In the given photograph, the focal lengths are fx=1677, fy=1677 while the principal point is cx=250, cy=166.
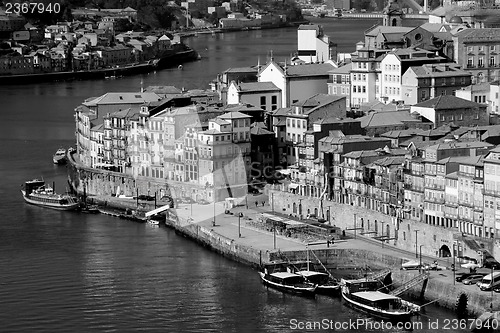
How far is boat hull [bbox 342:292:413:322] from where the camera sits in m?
23.1

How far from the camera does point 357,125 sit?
3183cm

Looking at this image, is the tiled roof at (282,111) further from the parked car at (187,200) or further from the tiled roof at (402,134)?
the tiled roof at (402,134)

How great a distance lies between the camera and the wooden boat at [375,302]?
23188mm

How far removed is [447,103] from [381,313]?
10133 mm

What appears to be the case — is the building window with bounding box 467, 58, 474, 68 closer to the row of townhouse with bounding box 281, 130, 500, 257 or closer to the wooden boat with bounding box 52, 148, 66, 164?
the row of townhouse with bounding box 281, 130, 500, 257

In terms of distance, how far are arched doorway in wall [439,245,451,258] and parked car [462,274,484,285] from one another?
5.84 ft

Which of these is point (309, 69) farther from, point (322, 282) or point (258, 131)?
point (322, 282)

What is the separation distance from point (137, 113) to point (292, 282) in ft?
36.9

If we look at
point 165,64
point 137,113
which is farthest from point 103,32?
point 137,113

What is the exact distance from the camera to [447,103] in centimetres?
Answer: 3269

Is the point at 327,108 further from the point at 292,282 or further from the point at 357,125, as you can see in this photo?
the point at 292,282

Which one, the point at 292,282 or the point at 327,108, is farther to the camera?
the point at 327,108

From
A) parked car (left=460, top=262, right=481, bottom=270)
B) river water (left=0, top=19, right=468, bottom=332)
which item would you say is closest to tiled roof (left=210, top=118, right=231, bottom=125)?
river water (left=0, top=19, right=468, bottom=332)

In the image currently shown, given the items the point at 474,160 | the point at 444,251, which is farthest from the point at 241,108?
the point at 444,251
